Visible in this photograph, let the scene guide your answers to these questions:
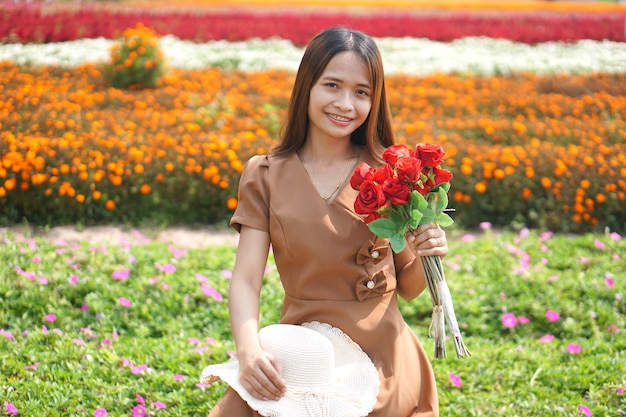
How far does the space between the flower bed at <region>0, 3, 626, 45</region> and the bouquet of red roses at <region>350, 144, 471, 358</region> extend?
8.35 metres

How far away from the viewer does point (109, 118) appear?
568cm

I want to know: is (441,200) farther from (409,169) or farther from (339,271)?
(339,271)

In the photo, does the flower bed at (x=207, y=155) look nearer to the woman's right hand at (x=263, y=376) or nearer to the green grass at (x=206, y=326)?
the green grass at (x=206, y=326)

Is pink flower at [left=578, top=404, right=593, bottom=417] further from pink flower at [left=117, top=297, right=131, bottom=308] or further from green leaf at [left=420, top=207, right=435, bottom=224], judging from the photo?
pink flower at [left=117, top=297, right=131, bottom=308]

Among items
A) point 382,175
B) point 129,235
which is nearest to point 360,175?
point 382,175

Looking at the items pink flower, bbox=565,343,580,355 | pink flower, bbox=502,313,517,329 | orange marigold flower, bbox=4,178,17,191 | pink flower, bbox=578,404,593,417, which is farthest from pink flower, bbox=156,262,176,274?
pink flower, bbox=578,404,593,417

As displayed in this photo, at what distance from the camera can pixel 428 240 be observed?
1.92 meters

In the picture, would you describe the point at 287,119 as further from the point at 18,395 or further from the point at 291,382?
the point at 18,395

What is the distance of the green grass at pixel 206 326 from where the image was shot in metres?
2.80

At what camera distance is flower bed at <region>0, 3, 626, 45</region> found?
9.98 meters

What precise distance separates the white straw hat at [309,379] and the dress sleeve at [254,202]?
13.0 inches

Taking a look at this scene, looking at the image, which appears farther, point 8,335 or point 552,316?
point 552,316

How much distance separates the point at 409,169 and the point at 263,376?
0.61 m

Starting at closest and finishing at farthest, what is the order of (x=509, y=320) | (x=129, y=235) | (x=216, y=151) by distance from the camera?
(x=509, y=320) < (x=129, y=235) < (x=216, y=151)
